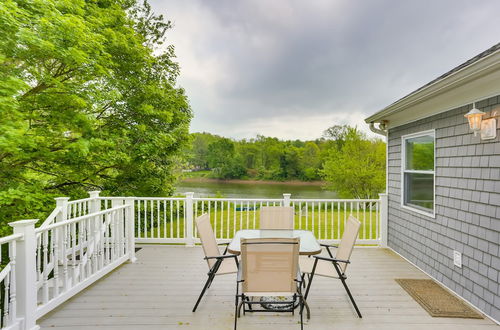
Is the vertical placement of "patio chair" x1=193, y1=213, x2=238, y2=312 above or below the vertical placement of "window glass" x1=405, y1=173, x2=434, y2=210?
below

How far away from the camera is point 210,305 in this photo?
113 inches

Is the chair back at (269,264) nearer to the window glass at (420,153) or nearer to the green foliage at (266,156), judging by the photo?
the window glass at (420,153)

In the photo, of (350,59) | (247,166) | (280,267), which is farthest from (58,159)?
(247,166)

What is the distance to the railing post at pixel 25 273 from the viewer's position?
2.31 metres

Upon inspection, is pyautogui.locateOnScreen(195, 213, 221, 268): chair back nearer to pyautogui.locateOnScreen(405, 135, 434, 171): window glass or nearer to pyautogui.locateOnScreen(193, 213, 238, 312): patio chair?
pyautogui.locateOnScreen(193, 213, 238, 312): patio chair

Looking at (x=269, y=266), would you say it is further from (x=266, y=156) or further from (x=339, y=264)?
(x=266, y=156)

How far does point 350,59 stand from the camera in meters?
9.45

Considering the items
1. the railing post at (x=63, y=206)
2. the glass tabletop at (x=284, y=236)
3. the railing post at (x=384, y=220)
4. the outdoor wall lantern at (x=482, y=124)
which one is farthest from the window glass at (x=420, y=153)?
the railing post at (x=63, y=206)

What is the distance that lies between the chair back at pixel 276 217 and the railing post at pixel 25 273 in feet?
8.80

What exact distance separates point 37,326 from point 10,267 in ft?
2.19

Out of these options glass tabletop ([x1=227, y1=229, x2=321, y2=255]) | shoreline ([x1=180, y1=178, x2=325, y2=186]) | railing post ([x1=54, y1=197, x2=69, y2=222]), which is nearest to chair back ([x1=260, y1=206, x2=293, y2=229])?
glass tabletop ([x1=227, y1=229, x2=321, y2=255])

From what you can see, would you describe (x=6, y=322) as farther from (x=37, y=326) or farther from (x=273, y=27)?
(x=273, y=27)

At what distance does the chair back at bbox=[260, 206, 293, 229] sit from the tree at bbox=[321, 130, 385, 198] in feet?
44.2

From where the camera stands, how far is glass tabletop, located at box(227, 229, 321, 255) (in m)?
2.79
